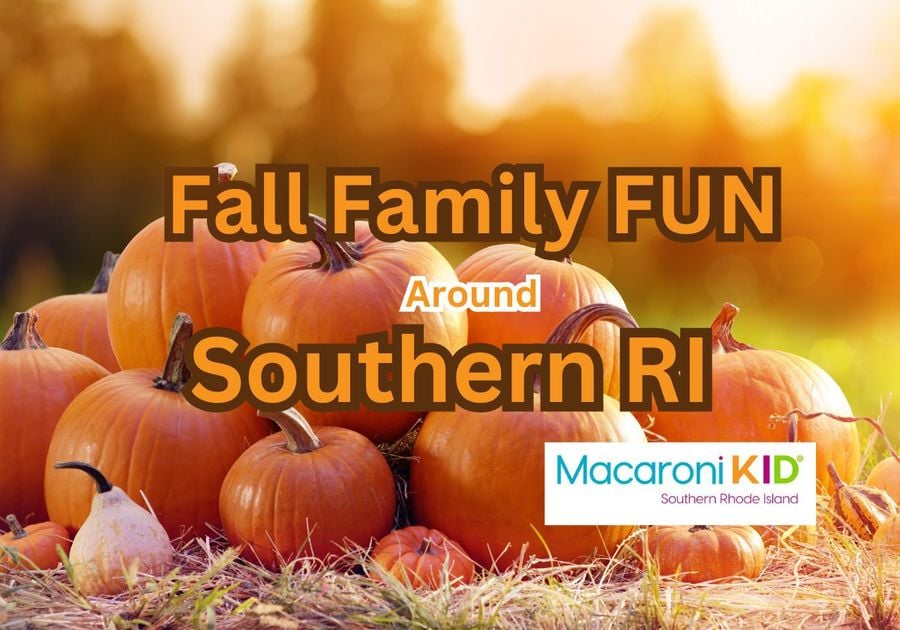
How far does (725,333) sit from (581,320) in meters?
0.74

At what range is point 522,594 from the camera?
227cm

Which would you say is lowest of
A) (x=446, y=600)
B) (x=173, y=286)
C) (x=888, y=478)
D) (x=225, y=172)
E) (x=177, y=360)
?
(x=446, y=600)

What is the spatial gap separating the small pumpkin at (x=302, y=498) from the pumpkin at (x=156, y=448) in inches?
6.2

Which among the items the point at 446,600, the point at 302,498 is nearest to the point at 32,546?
the point at 302,498

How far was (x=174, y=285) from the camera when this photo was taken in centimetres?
303

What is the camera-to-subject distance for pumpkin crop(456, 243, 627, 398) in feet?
9.70

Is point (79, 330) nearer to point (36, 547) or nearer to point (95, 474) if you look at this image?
point (36, 547)

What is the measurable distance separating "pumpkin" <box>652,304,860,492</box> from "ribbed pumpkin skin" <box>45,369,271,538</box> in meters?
1.26

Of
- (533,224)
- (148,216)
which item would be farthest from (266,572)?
(148,216)

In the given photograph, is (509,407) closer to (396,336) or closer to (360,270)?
(396,336)

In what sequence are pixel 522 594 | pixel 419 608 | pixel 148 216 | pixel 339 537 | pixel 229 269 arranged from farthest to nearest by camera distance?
pixel 148 216 < pixel 229 269 < pixel 339 537 < pixel 522 594 < pixel 419 608

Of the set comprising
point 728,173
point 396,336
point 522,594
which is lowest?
point 522,594

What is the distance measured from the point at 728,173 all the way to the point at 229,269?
1449mm

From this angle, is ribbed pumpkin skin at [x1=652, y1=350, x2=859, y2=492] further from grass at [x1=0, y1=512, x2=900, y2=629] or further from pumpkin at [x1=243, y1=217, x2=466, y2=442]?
pumpkin at [x1=243, y1=217, x2=466, y2=442]
